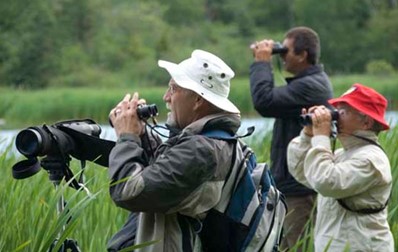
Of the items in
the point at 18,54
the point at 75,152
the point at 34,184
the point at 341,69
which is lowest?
the point at 341,69

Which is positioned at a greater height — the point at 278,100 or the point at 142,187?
the point at 142,187

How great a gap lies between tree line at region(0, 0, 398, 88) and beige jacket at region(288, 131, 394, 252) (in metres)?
23.8

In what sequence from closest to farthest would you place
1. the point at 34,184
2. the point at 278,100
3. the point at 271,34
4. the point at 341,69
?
the point at 34,184, the point at 278,100, the point at 341,69, the point at 271,34

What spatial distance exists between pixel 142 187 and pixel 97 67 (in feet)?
105

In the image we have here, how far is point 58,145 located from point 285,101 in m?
2.06

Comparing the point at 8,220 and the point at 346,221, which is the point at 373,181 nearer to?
the point at 346,221

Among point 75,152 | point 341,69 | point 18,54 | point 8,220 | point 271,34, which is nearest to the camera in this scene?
point 75,152

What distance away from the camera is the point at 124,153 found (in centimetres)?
273

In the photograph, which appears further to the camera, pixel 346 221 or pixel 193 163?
pixel 346 221

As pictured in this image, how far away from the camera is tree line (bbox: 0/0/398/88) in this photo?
32.2 meters

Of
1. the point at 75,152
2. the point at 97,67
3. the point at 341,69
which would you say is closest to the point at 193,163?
the point at 75,152

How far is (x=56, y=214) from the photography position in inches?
110

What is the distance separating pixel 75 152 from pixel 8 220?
50cm

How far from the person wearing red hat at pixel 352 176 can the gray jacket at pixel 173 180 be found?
89 centimetres
